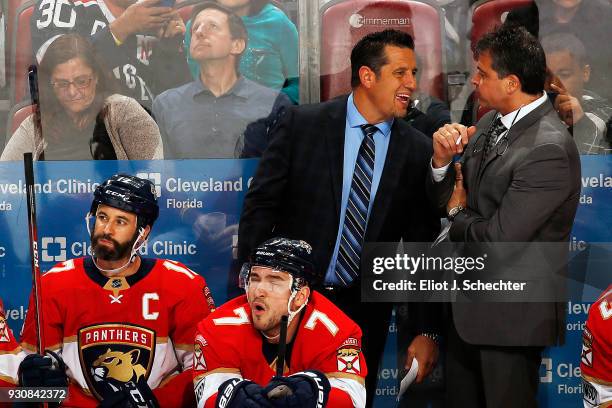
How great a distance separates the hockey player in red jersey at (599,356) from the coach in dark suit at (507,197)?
0.17 metres

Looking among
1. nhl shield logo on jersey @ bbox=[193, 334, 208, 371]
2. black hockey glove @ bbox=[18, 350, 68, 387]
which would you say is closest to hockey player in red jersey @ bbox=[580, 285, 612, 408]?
nhl shield logo on jersey @ bbox=[193, 334, 208, 371]

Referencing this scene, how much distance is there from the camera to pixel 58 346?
352 centimetres

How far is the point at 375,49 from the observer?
3842 mm

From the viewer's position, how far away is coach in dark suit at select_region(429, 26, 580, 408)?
345 centimetres

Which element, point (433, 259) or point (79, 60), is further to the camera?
point (79, 60)

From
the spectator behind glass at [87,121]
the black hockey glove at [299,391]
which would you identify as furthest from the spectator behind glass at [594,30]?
the black hockey glove at [299,391]

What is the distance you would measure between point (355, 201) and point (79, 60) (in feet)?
3.75

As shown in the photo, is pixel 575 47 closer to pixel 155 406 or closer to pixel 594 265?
pixel 594 265

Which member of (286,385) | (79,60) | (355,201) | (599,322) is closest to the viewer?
(286,385)

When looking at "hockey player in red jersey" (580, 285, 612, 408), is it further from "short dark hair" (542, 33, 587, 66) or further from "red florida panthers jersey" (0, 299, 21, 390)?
"red florida panthers jersey" (0, 299, 21, 390)

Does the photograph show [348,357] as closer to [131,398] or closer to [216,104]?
[131,398]

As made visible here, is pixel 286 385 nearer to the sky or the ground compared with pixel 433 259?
nearer to the ground

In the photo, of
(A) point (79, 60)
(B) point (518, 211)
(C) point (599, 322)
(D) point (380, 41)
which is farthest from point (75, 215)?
(C) point (599, 322)

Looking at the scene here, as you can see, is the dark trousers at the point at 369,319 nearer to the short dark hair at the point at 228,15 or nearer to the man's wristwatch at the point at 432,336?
the man's wristwatch at the point at 432,336
